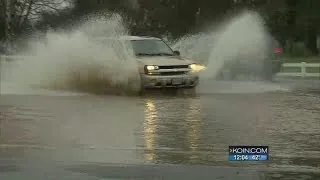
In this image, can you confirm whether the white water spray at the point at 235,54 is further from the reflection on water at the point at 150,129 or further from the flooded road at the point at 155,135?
the reflection on water at the point at 150,129

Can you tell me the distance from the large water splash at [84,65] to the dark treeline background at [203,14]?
22341 millimetres

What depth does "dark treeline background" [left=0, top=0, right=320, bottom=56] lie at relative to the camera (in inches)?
1748

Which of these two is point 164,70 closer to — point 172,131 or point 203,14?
point 172,131

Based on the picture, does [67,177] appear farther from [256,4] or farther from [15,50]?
[256,4]

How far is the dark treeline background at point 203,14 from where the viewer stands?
4441 centimetres

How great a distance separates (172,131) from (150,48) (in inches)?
299

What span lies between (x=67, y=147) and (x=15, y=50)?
25.2 meters

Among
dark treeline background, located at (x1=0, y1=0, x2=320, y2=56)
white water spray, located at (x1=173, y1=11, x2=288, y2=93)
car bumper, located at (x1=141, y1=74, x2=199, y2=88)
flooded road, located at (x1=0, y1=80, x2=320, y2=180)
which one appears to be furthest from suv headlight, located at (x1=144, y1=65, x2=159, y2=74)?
dark treeline background, located at (x1=0, y1=0, x2=320, y2=56)

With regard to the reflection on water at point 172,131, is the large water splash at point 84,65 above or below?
above

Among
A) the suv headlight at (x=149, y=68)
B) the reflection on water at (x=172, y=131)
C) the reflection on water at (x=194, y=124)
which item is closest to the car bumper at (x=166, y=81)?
the suv headlight at (x=149, y=68)

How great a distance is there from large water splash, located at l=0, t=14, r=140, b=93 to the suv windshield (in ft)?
0.77

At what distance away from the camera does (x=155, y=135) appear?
991 cm

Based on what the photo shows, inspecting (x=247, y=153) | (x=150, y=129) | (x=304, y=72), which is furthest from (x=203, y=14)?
(x=247, y=153)

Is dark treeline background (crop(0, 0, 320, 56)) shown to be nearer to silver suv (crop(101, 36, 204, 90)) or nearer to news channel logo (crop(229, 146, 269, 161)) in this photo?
silver suv (crop(101, 36, 204, 90))
